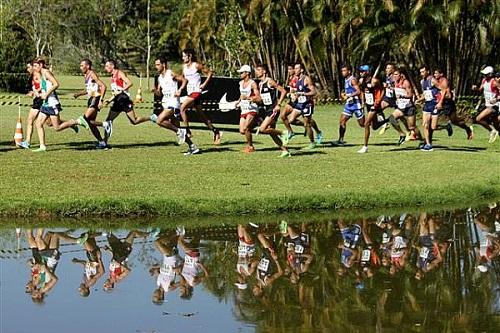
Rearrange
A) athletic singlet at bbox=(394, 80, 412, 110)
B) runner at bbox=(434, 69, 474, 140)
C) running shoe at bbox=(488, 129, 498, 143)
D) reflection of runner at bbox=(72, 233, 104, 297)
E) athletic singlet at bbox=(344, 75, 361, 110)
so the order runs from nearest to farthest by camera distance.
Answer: reflection of runner at bbox=(72, 233, 104, 297) < runner at bbox=(434, 69, 474, 140) < athletic singlet at bbox=(344, 75, 361, 110) < athletic singlet at bbox=(394, 80, 412, 110) < running shoe at bbox=(488, 129, 498, 143)

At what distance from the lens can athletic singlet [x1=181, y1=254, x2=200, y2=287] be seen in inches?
358

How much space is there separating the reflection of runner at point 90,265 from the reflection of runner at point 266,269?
1.39 meters

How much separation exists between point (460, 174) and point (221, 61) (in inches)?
1671

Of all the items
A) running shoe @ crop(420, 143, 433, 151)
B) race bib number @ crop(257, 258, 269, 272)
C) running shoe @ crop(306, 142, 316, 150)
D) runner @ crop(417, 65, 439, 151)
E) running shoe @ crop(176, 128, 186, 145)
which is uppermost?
runner @ crop(417, 65, 439, 151)

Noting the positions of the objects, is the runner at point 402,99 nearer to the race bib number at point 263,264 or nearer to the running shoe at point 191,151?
the running shoe at point 191,151

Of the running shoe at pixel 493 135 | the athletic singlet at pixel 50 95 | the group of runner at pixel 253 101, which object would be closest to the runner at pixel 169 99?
the group of runner at pixel 253 101

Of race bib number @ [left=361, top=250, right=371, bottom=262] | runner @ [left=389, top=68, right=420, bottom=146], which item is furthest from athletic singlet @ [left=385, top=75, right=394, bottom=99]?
race bib number @ [left=361, top=250, right=371, bottom=262]

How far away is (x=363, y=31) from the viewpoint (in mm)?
33312

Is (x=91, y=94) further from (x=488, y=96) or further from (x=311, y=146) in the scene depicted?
(x=488, y=96)

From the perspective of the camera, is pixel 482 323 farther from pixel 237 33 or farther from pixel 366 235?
pixel 237 33

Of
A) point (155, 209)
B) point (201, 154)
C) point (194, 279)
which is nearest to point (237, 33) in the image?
point (201, 154)

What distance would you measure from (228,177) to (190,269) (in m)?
5.69

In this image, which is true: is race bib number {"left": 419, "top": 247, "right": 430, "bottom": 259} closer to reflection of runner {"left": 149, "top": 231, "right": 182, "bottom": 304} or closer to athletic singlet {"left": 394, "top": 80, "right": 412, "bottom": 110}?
reflection of runner {"left": 149, "top": 231, "right": 182, "bottom": 304}

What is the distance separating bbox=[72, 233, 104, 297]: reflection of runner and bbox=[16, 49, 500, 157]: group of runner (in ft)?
24.8
